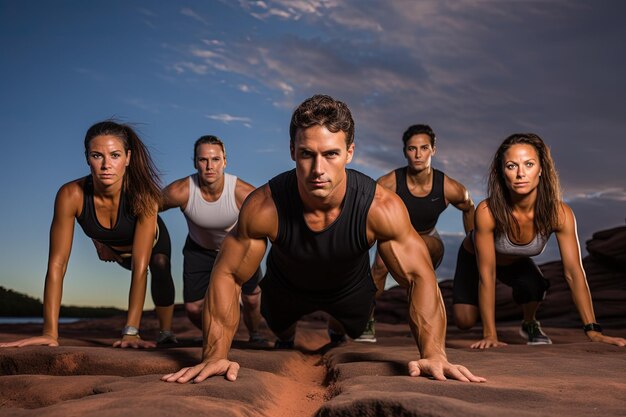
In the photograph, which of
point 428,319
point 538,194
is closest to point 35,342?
point 428,319

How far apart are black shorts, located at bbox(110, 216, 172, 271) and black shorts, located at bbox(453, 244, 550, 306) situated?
10.00 feet

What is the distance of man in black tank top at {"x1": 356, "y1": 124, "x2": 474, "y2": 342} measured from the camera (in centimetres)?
706

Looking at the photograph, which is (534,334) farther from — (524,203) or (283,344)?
(283,344)

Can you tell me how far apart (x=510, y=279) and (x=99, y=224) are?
4.13 meters

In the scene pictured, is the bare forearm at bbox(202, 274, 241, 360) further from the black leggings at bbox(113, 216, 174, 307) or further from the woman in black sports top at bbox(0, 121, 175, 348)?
the black leggings at bbox(113, 216, 174, 307)

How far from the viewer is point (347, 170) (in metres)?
3.96

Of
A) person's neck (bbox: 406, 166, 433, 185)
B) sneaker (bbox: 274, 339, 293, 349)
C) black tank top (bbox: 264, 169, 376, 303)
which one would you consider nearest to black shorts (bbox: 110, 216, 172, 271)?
sneaker (bbox: 274, 339, 293, 349)

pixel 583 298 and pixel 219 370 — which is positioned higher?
pixel 583 298

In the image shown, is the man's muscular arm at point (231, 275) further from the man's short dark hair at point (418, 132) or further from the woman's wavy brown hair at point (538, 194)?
the man's short dark hair at point (418, 132)

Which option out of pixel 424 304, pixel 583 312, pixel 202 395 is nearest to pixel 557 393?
pixel 424 304

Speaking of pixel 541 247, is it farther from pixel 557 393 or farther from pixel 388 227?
pixel 557 393

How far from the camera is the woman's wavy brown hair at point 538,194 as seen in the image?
5543 millimetres

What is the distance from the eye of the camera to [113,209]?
5562 mm

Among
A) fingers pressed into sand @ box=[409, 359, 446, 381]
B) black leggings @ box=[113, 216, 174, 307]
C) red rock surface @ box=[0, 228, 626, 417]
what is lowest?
red rock surface @ box=[0, 228, 626, 417]
